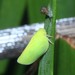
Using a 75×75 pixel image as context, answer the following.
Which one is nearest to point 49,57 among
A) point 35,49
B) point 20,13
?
point 35,49

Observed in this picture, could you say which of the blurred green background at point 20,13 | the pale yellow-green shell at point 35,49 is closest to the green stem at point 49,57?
the pale yellow-green shell at point 35,49

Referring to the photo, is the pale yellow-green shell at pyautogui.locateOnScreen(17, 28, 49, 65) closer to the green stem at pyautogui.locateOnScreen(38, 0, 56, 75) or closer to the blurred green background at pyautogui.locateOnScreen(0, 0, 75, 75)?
the green stem at pyautogui.locateOnScreen(38, 0, 56, 75)

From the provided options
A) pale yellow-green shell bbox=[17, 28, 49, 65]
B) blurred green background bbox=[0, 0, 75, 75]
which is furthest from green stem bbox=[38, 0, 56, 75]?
blurred green background bbox=[0, 0, 75, 75]

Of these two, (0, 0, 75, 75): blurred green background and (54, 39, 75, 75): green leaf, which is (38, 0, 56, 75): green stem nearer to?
(54, 39, 75, 75): green leaf

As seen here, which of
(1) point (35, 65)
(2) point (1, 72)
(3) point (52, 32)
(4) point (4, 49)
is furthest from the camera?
(2) point (1, 72)

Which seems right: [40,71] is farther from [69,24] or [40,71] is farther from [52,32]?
[69,24]

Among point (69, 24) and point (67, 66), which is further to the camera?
point (69, 24)

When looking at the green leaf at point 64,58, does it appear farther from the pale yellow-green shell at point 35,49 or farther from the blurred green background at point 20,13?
the blurred green background at point 20,13

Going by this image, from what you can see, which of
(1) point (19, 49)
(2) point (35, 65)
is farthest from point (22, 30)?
(2) point (35, 65)

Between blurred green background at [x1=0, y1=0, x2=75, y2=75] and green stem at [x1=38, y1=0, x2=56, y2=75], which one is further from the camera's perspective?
blurred green background at [x1=0, y1=0, x2=75, y2=75]
